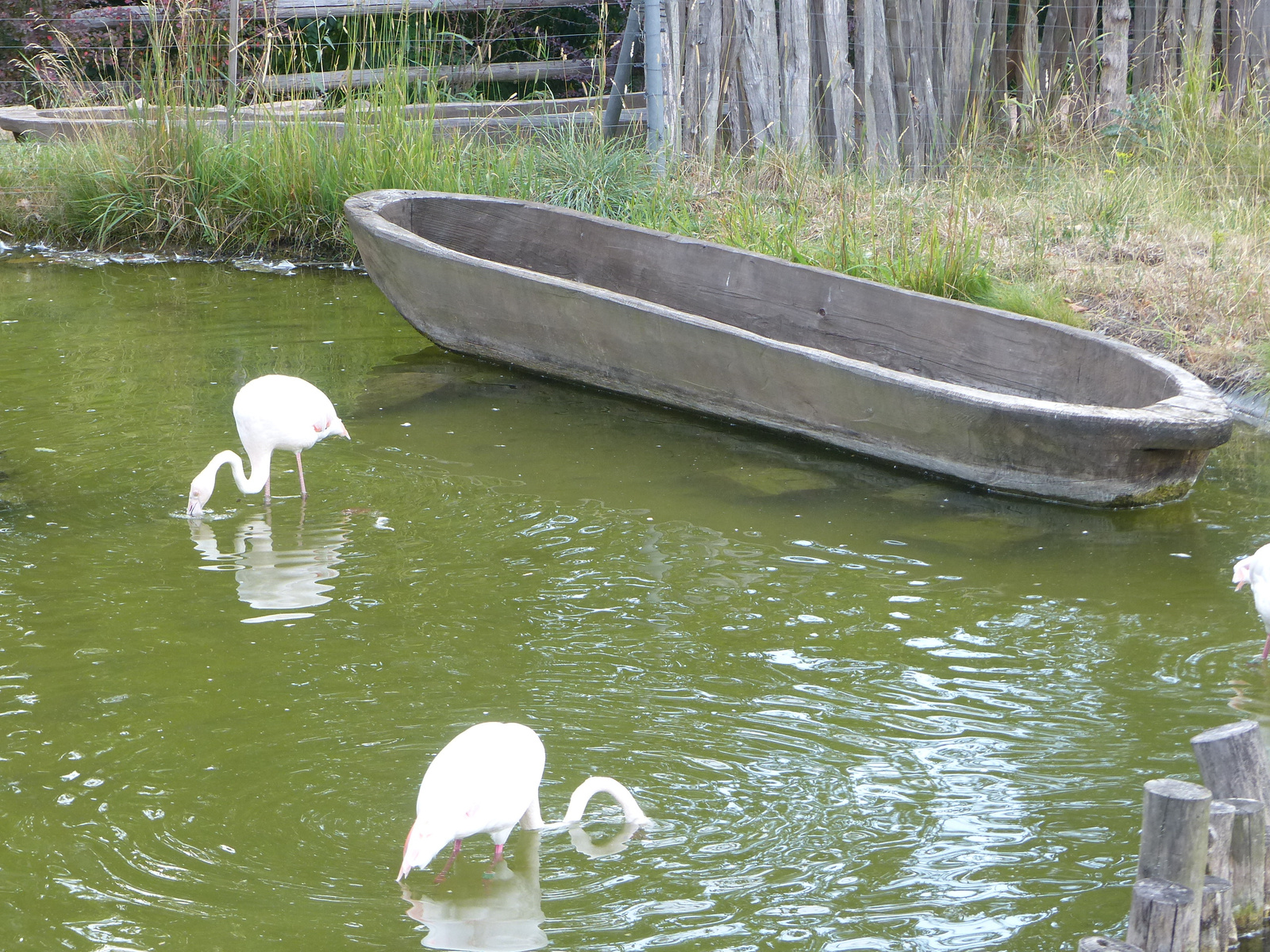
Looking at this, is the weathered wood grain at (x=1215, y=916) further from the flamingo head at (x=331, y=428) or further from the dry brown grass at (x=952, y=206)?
the dry brown grass at (x=952, y=206)

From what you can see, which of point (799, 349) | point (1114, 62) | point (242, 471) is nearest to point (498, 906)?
point (242, 471)

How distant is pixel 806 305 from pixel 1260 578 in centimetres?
312

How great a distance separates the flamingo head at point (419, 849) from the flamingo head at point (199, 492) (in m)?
2.49

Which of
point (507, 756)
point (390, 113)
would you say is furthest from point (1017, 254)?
point (507, 756)

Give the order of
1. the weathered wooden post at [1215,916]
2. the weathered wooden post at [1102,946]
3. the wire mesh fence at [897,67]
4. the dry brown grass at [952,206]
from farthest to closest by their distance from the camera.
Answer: the wire mesh fence at [897,67] → the dry brown grass at [952,206] → the weathered wooden post at [1215,916] → the weathered wooden post at [1102,946]

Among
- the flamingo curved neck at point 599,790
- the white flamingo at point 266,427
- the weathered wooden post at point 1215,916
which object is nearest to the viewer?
the weathered wooden post at point 1215,916

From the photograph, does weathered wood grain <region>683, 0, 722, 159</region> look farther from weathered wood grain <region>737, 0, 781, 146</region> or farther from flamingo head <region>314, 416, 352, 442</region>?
flamingo head <region>314, 416, 352, 442</region>

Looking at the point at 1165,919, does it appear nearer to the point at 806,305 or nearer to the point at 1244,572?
the point at 1244,572

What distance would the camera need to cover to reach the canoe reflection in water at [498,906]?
2607 millimetres

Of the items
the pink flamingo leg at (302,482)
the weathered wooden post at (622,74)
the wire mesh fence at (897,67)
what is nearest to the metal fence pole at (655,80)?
the wire mesh fence at (897,67)

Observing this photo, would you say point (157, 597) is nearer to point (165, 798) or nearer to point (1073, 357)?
point (165, 798)

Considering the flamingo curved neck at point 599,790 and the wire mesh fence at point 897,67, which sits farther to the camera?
the wire mesh fence at point 897,67

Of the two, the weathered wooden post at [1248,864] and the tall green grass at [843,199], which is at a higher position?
the tall green grass at [843,199]

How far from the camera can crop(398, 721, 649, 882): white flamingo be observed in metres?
2.60
